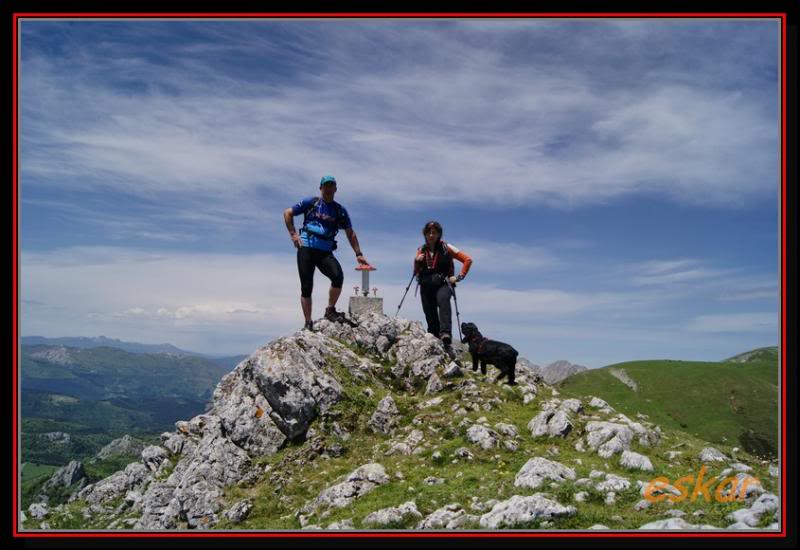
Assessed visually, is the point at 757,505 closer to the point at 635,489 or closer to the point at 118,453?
the point at 635,489

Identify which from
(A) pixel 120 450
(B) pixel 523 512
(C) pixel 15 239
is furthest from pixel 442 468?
(A) pixel 120 450

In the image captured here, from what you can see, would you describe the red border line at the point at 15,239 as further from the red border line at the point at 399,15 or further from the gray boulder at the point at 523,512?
the gray boulder at the point at 523,512

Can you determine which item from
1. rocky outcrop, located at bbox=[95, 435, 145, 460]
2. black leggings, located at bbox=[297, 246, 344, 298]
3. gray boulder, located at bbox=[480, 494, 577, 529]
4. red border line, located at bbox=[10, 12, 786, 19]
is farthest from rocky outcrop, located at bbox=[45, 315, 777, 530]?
rocky outcrop, located at bbox=[95, 435, 145, 460]

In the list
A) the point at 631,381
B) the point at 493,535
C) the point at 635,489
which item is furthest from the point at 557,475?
the point at 631,381

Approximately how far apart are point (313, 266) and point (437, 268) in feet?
15.6

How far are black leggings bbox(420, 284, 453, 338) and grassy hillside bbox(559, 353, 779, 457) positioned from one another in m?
51.2

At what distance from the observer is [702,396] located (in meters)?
79.9

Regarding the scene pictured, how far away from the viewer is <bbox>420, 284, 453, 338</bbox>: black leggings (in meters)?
19.5

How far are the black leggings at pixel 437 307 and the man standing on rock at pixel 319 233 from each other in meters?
3.39

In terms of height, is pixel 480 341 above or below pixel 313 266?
below

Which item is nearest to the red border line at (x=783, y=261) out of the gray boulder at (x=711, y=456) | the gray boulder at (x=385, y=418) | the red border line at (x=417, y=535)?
the red border line at (x=417, y=535)

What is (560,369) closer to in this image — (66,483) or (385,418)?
(385,418)

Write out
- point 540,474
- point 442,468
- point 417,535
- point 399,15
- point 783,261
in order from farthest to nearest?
point 442,468 < point 540,474 < point 399,15 < point 783,261 < point 417,535

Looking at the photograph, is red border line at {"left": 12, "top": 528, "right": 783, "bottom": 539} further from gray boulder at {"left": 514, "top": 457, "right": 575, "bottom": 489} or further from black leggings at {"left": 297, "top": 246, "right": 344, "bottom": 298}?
black leggings at {"left": 297, "top": 246, "right": 344, "bottom": 298}
